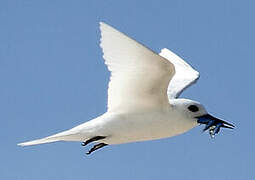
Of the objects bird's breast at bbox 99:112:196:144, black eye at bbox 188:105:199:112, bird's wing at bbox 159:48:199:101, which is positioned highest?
bird's wing at bbox 159:48:199:101

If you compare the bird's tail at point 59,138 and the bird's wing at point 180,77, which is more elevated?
the bird's wing at point 180,77

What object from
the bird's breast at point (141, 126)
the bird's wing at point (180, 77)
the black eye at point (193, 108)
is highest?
the bird's wing at point (180, 77)

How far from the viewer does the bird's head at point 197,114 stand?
13.7 m

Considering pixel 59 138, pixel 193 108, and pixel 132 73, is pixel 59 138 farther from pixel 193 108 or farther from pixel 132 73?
pixel 193 108

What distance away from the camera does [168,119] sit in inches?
532

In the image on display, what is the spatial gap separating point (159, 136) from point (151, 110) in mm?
396

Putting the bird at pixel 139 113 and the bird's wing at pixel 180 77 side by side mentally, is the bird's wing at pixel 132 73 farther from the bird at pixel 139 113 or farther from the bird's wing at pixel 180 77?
the bird's wing at pixel 180 77

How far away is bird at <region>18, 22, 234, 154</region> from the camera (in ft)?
42.2

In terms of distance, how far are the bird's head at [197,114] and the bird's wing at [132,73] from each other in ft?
0.96

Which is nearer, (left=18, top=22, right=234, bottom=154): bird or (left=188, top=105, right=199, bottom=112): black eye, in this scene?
(left=18, top=22, right=234, bottom=154): bird

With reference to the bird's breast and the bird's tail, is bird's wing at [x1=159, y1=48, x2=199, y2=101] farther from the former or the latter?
the bird's tail

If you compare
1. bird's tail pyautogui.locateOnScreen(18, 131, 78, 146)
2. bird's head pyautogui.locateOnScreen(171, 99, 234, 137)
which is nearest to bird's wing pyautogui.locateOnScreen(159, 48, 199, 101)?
bird's head pyautogui.locateOnScreen(171, 99, 234, 137)

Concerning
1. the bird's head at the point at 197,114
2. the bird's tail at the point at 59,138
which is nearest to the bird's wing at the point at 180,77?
the bird's head at the point at 197,114

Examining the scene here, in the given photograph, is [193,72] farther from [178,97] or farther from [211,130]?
[211,130]
